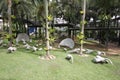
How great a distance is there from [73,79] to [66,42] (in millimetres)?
11013

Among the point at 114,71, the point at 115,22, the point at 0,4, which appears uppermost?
the point at 0,4

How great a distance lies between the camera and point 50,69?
1277 cm

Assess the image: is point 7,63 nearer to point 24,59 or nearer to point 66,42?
point 24,59

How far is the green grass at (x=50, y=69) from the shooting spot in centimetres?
1184

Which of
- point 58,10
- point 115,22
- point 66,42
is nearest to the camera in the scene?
point 66,42

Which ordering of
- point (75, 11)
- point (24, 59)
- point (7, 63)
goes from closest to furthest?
1. point (7, 63)
2. point (24, 59)
3. point (75, 11)

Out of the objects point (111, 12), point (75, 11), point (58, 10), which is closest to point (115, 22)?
point (111, 12)

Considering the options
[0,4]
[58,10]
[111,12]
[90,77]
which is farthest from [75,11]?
[90,77]

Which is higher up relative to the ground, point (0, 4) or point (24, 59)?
point (0, 4)

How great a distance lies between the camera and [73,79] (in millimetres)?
11789

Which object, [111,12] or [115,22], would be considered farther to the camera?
[115,22]

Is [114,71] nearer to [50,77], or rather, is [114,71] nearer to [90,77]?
[90,77]

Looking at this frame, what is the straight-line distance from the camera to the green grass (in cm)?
1184

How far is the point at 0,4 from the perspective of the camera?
32000mm
